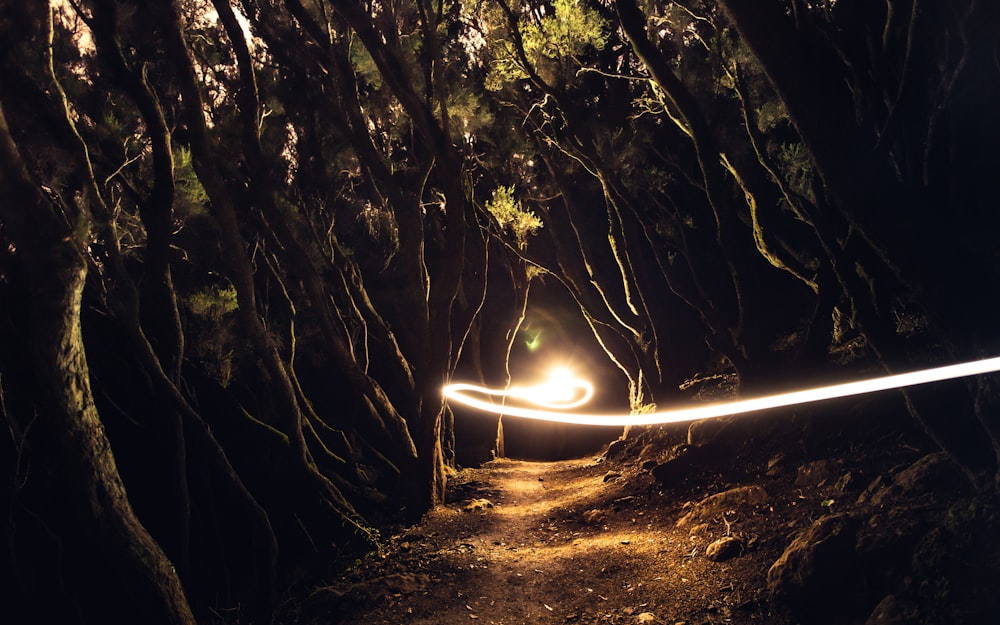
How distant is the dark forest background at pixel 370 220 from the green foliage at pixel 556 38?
0.06 metres

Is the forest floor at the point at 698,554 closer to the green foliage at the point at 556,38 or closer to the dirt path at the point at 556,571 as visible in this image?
the dirt path at the point at 556,571

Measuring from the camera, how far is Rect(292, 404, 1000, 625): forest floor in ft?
15.5

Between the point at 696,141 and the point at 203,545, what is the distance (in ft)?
36.2

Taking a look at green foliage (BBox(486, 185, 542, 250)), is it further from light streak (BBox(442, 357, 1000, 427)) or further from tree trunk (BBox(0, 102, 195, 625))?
tree trunk (BBox(0, 102, 195, 625))

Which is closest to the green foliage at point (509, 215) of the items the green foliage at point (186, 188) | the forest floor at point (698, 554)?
the green foliage at point (186, 188)

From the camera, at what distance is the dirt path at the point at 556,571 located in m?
5.91

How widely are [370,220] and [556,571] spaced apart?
35.5ft

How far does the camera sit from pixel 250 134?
8.87 m

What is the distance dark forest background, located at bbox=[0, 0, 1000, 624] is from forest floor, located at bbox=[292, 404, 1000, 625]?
33.9 inches

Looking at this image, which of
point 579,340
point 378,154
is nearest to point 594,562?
point 378,154

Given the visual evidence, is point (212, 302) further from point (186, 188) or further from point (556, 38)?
point (556, 38)

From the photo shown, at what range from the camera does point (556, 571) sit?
7281 mm

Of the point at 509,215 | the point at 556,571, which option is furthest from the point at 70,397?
the point at 509,215

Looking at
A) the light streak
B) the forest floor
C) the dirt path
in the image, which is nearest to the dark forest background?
the light streak
